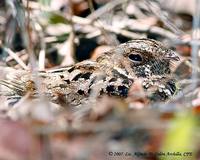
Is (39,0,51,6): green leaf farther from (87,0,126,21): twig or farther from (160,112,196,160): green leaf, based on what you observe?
(160,112,196,160): green leaf

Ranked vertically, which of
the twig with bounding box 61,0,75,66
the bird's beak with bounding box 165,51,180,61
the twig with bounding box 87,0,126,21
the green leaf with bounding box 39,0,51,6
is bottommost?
the twig with bounding box 61,0,75,66

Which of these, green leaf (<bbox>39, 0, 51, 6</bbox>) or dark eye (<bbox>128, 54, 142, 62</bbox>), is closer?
dark eye (<bbox>128, 54, 142, 62</bbox>)

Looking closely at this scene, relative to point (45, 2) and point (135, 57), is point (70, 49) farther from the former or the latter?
point (135, 57)

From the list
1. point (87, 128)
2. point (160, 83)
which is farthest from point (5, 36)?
point (87, 128)

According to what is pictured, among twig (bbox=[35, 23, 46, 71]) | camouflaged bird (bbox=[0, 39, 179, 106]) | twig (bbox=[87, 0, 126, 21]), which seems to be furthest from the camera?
twig (bbox=[87, 0, 126, 21])

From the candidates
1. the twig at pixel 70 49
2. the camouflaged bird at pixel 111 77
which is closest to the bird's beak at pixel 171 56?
the camouflaged bird at pixel 111 77

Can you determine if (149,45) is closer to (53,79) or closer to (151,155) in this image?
(53,79)

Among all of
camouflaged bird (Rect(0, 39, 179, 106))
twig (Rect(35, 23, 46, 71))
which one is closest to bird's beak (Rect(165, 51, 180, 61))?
camouflaged bird (Rect(0, 39, 179, 106))

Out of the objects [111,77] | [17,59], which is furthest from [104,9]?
[111,77]
